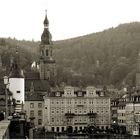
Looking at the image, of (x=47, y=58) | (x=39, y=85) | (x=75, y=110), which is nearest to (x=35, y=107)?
(x=75, y=110)

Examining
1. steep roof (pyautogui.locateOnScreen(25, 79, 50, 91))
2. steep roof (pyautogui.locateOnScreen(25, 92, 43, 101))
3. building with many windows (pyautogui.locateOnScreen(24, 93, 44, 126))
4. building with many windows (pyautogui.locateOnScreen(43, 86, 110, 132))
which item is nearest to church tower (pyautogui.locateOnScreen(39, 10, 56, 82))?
steep roof (pyautogui.locateOnScreen(25, 79, 50, 91))

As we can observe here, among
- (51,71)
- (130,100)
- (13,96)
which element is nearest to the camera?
(13,96)

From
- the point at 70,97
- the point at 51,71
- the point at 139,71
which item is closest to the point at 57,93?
the point at 70,97

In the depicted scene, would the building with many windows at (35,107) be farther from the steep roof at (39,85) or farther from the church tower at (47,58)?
the church tower at (47,58)

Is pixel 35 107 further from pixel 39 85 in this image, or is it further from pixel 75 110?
pixel 39 85

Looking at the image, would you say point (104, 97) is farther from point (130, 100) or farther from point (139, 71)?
point (139, 71)

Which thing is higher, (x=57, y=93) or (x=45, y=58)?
(x=45, y=58)

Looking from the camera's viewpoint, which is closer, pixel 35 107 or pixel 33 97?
pixel 35 107

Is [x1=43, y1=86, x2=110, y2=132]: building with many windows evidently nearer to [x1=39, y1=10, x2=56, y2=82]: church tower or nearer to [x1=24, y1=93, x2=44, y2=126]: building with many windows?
[x1=24, y1=93, x2=44, y2=126]: building with many windows

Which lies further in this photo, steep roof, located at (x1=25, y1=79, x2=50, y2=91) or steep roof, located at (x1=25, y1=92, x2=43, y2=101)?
steep roof, located at (x1=25, y1=79, x2=50, y2=91)
